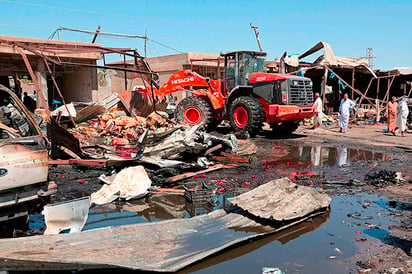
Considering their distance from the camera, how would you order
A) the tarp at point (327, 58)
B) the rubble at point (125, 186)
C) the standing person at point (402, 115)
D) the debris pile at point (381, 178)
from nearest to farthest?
the rubble at point (125, 186)
the debris pile at point (381, 178)
the standing person at point (402, 115)
the tarp at point (327, 58)

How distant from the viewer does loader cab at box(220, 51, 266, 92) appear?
13.4 metres

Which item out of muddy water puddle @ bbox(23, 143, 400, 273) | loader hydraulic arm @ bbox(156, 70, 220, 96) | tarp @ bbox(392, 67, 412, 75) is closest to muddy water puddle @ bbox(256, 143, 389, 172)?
muddy water puddle @ bbox(23, 143, 400, 273)

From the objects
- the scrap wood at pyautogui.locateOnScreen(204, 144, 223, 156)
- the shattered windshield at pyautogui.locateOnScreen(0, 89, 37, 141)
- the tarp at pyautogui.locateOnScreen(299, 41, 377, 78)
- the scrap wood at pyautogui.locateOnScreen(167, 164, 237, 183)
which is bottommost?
the scrap wood at pyautogui.locateOnScreen(167, 164, 237, 183)

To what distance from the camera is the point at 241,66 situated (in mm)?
13422

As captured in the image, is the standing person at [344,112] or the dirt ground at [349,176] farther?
the standing person at [344,112]

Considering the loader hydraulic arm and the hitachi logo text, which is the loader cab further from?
the hitachi logo text

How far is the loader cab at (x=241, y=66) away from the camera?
1341cm

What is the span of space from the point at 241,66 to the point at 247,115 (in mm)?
1834

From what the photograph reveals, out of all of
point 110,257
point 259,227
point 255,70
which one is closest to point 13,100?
point 110,257

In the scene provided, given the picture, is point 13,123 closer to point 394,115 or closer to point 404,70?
point 394,115

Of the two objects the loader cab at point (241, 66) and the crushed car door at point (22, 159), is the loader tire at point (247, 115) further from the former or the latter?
the crushed car door at point (22, 159)

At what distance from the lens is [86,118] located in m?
15.0

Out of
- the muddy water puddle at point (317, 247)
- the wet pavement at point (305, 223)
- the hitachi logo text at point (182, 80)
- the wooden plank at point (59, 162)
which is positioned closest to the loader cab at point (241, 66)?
the hitachi logo text at point (182, 80)

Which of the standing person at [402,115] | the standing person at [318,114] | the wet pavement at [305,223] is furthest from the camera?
the standing person at [318,114]
